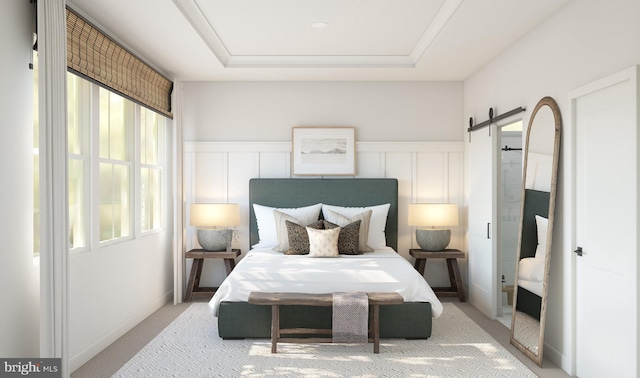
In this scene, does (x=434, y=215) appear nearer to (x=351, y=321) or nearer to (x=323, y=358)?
(x=351, y=321)

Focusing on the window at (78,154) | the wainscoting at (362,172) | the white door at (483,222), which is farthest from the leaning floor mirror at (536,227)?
the window at (78,154)

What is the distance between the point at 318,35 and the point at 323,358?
2.78 metres

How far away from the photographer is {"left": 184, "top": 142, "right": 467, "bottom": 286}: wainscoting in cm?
607

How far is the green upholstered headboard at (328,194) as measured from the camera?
234 inches

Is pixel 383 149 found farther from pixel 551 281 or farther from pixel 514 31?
pixel 551 281

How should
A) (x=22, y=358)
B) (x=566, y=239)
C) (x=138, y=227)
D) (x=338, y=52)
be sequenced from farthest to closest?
(x=338, y=52), (x=138, y=227), (x=566, y=239), (x=22, y=358)

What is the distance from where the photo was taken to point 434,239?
572 cm

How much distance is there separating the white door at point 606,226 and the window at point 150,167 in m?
3.88

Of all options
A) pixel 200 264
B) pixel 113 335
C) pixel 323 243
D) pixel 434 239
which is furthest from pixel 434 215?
pixel 113 335

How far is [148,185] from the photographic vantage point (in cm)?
525

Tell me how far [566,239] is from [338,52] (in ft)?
9.30

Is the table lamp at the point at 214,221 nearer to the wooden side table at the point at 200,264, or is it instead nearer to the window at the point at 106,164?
the wooden side table at the point at 200,264

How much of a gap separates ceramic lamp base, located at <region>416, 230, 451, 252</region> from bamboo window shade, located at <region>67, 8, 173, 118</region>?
3.19 metres

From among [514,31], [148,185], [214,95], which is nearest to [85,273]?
[148,185]
